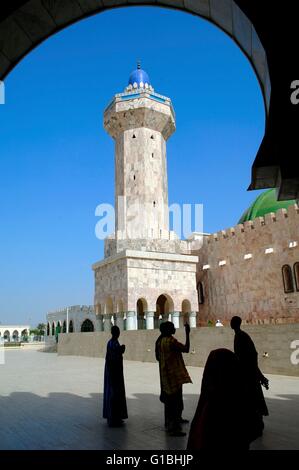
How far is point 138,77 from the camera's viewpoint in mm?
24219

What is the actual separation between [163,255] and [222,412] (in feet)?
60.2

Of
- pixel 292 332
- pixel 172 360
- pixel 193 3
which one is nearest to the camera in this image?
pixel 193 3

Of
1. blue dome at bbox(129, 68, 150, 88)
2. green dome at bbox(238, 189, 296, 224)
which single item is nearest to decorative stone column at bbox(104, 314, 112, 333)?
green dome at bbox(238, 189, 296, 224)

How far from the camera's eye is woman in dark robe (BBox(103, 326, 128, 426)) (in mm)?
4922

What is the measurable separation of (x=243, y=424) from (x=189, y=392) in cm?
553

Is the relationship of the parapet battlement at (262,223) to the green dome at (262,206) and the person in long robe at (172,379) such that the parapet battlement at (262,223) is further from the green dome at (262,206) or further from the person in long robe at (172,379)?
the person in long robe at (172,379)

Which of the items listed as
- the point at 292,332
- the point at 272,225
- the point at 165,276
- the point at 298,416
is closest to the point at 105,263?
the point at 165,276

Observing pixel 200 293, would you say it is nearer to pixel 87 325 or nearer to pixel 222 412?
pixel 87 325

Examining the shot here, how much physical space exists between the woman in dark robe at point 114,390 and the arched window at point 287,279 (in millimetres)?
14699

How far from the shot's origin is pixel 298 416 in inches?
203

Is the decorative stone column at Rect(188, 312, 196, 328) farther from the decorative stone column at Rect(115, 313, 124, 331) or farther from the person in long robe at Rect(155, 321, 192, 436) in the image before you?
the person in long robe at Rect(155, 321, 192, 436)

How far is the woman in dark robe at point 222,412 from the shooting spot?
2113 millimetres
